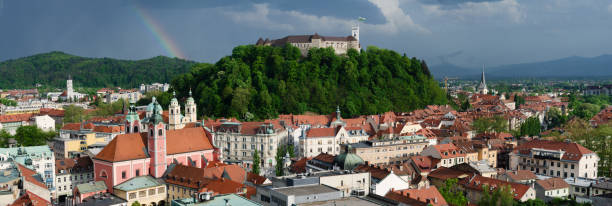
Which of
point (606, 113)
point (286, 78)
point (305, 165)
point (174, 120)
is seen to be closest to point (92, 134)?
point (174, 120)

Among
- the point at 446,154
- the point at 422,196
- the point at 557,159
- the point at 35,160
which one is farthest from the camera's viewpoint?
the point at 446,154

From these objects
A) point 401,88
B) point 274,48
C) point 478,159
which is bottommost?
point 478,159

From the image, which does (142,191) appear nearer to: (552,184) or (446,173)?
(446,173)

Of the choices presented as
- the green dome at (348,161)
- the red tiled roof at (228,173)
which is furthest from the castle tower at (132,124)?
the green dome at (348,161)

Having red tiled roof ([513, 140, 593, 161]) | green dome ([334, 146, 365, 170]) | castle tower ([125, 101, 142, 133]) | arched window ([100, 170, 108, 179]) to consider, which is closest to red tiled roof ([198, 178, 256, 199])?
arched window ([100, 170, 108, 179])

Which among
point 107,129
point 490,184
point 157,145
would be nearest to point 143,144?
point 157,145

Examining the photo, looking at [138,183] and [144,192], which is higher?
[138,183]

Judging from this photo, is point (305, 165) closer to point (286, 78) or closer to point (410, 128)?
point (410, 128)
